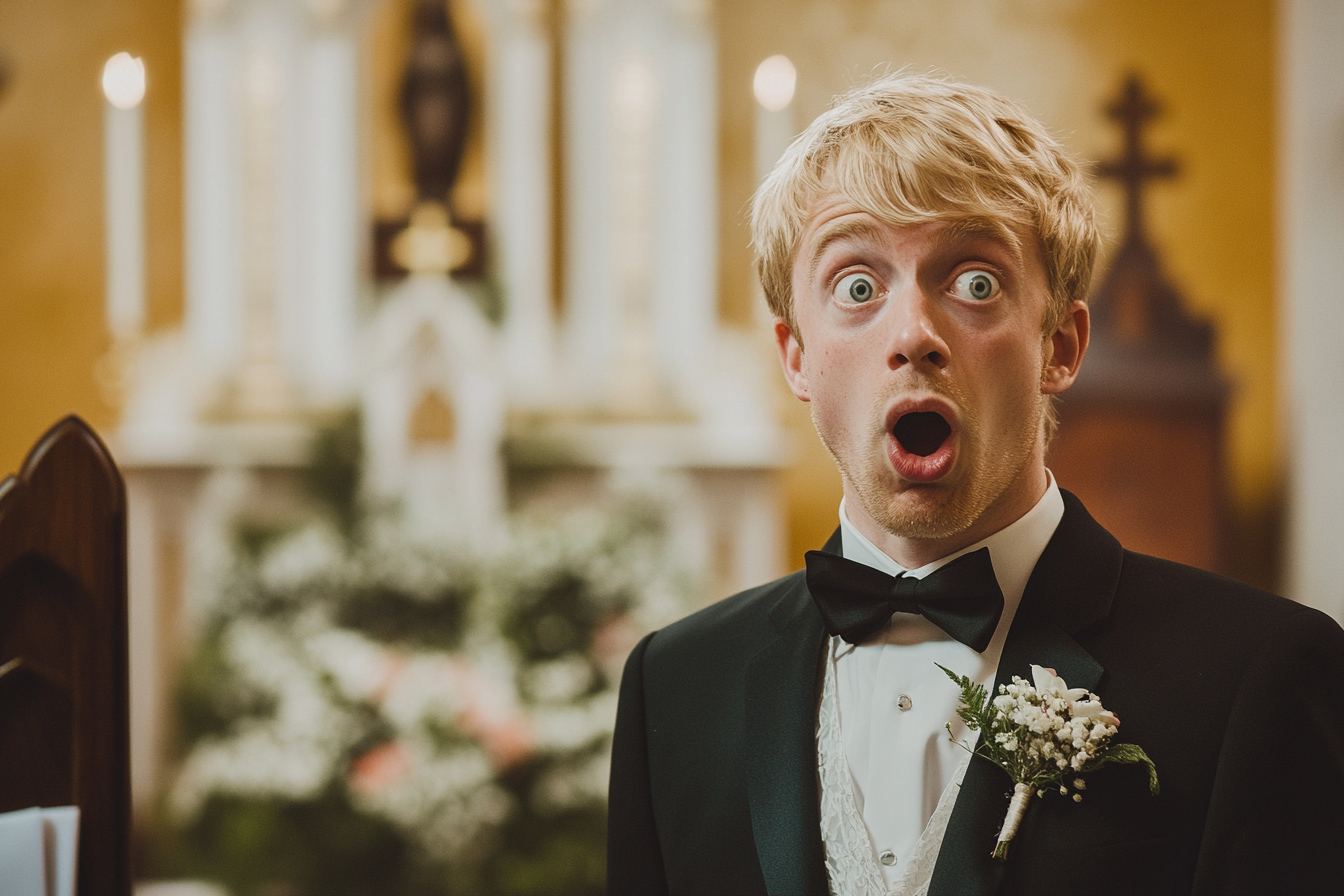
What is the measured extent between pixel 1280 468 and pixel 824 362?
412cm

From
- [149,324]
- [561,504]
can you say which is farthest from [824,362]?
[149,324]

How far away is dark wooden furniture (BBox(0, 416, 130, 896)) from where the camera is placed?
1177 mm

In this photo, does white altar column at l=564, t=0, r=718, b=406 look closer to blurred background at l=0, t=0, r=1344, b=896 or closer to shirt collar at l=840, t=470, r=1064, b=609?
blurred background at l=0, t=0, r=1344, b=896

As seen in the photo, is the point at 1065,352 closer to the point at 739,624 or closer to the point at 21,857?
the point at 739,624

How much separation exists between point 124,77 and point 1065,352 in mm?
4803

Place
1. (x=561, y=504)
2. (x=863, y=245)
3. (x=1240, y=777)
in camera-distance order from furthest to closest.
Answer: (x=561, y=504)
(x=863, y=245)
(x=1240, y=777)

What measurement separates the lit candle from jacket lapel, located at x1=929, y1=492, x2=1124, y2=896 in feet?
12.3

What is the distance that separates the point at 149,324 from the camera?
4.98m

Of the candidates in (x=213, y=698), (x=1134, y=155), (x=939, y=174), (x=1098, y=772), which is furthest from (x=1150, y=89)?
(x=213, y=698)

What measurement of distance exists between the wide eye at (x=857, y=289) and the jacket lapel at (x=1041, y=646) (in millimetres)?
345

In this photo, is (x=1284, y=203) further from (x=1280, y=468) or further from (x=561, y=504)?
(x=561, y=504)

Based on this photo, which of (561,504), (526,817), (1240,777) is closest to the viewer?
(1240,777)

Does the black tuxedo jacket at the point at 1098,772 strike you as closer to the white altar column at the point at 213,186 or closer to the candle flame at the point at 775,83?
the candle flame at the point at 775,83

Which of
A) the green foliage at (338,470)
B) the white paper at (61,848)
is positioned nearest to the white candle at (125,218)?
the green foliage at (338,470)
